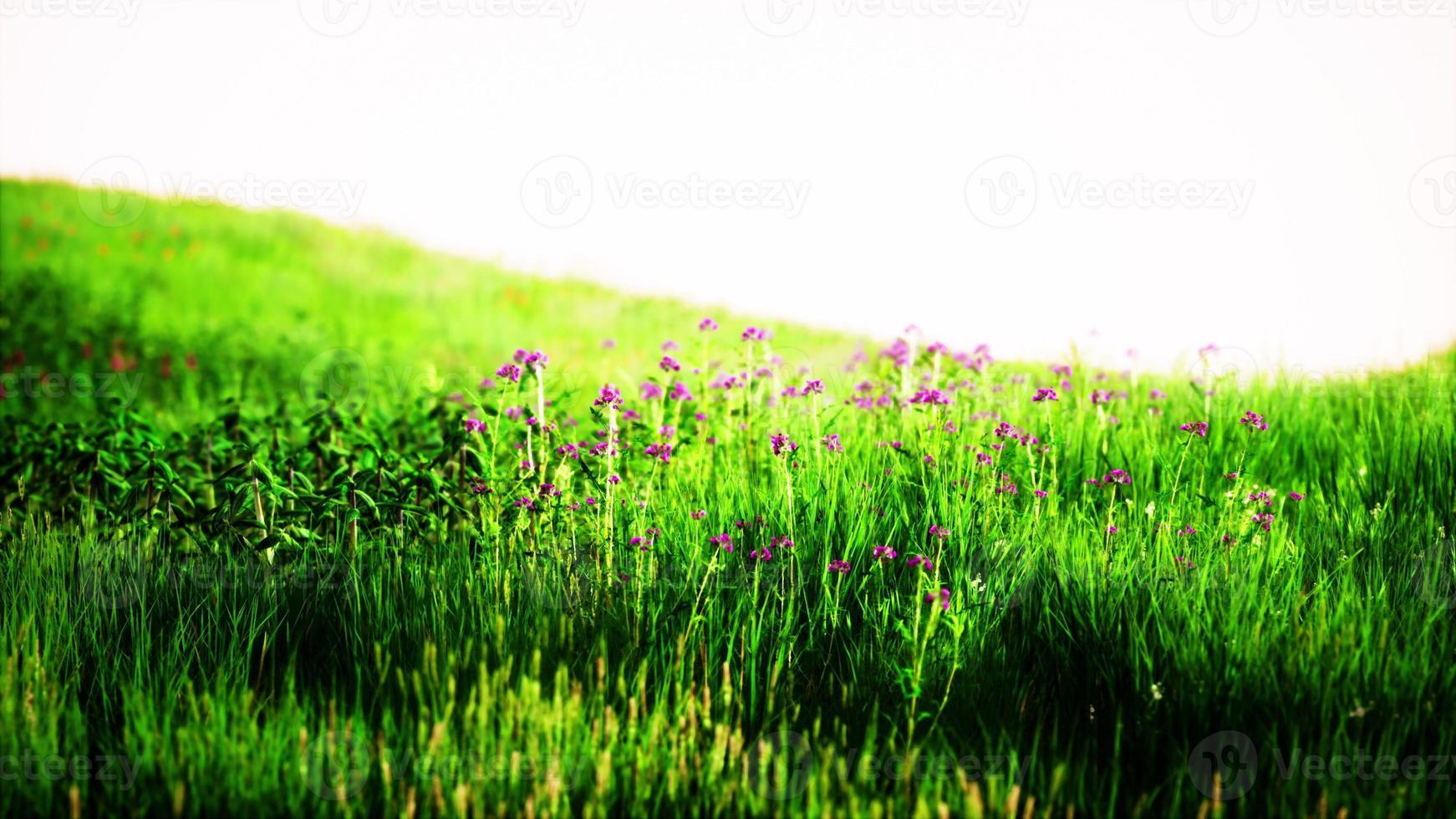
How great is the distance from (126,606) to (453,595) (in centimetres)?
142

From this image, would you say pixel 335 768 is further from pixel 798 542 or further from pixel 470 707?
pixel 798 542

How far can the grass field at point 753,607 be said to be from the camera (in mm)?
2811

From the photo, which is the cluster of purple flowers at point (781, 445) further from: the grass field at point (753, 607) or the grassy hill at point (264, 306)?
the grassy hill at point (264, 306)

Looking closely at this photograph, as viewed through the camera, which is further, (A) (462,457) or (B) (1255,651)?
(A) (462,457)

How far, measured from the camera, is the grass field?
281 cm

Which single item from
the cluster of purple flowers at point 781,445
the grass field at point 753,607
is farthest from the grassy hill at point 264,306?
Result: the cluster of purple flowers at point 781,445

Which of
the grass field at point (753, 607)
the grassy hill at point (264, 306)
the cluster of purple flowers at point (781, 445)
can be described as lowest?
the grass field at point (753, 607)

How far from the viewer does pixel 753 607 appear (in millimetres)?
3389

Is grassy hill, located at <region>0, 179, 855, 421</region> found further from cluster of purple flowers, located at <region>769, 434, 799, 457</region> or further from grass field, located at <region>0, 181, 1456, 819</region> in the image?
cluster of purple flowers, located at <region>769, 434, 799, 457</region>

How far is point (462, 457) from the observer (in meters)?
4.83

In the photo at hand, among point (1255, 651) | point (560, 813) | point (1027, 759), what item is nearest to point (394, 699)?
point (560, 813)

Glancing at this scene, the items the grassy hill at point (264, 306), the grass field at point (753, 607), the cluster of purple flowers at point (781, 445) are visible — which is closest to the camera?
the grass field at point (753, 607)

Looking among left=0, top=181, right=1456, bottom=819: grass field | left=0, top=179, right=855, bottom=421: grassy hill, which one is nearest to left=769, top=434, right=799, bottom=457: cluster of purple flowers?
left=0, top=181, right=1456, bottom=819: grass field

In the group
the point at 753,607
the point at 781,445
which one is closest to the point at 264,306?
the point at 781,445
